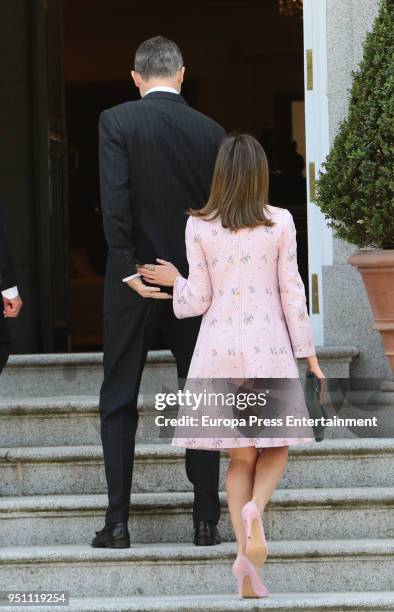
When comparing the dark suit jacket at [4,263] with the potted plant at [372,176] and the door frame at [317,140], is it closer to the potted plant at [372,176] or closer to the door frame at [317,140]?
the potted plant at [372,176]

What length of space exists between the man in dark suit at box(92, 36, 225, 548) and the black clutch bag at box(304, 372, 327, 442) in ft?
1.30

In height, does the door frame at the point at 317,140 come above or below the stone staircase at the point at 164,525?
above

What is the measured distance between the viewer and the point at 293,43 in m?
14.2

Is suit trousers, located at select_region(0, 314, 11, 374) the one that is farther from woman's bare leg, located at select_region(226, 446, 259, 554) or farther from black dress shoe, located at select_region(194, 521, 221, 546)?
woman's bare leg, located at select_region(226, 446, 259, 554)

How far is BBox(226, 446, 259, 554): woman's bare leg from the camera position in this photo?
13.0 ft

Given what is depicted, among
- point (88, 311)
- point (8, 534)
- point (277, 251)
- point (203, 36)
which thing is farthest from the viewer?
point (203, 36)

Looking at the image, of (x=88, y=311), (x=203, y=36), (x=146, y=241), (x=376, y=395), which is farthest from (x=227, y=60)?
(x=146, y=241)

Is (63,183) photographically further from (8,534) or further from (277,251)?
(277,251)

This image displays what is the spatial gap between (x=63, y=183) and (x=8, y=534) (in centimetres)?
316

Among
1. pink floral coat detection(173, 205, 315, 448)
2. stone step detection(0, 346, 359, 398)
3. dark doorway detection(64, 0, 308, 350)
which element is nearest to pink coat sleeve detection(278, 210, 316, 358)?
pink floral coat detection(173, 205, 315, 448)

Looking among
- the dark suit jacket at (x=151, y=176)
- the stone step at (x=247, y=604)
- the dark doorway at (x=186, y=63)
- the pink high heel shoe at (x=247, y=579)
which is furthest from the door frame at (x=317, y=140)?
the dark doorway at (x=186, y=63)

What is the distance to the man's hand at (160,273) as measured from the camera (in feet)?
14.0

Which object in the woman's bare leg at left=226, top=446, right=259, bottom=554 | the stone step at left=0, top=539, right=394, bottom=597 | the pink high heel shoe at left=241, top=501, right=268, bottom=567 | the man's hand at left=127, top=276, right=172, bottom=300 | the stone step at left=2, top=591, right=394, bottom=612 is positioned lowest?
the stone step at left=2, top=591, right=394, bottom=612

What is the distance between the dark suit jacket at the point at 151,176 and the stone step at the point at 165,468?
0.80 meters
